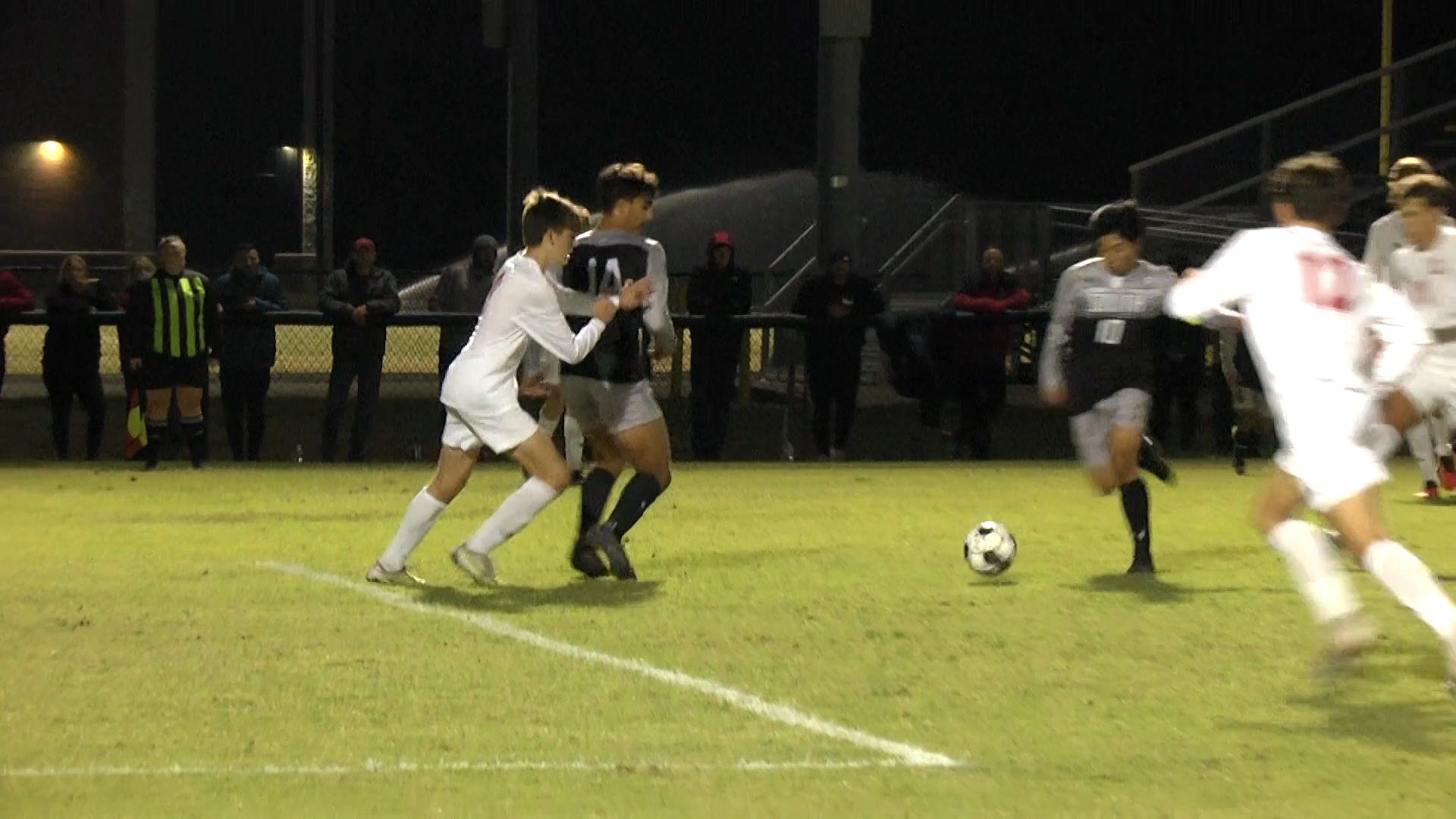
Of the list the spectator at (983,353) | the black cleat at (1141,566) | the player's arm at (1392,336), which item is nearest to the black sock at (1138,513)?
the black cleat at (1141,566)

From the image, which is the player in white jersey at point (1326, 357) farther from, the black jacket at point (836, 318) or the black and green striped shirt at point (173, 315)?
the black jacket at point (836, 318)

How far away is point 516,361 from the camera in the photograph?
1002 cm

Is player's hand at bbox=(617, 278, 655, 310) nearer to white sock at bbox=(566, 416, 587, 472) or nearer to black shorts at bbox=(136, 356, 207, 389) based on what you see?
white sock at bbox=(566, 416, 587, 472)

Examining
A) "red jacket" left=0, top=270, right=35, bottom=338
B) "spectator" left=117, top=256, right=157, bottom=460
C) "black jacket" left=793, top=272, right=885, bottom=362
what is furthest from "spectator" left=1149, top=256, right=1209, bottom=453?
"red jacket" left=0, top=270, right=35, bottom=338

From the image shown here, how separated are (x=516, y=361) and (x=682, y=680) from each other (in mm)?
2456

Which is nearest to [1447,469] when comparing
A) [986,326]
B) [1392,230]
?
[1392,230]

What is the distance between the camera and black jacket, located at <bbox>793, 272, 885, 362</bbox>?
1828 cm

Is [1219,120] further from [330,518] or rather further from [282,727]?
[282,727]

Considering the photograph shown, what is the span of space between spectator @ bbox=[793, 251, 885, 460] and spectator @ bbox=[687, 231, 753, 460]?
0.59m

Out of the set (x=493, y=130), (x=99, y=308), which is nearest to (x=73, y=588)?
(x=99, y=308)

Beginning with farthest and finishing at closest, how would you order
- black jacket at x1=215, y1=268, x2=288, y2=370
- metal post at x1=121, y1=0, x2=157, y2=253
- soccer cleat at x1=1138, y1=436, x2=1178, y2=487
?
metal post at x1=121, y1=0, x2=157, y2=253, black jacket at x1=215, y1=268, x2=288, y2=370, soccer cleat at x1=1138, y1=436, x2=1178, y2=487

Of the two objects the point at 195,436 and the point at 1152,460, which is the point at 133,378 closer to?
the point at 195,436

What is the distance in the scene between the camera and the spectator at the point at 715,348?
60.4 feet

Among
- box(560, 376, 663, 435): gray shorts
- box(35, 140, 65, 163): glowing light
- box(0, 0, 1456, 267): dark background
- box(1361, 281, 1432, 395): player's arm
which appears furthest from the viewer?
box(35, 140, 65, 163): glowing light
